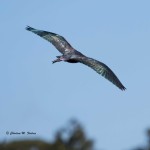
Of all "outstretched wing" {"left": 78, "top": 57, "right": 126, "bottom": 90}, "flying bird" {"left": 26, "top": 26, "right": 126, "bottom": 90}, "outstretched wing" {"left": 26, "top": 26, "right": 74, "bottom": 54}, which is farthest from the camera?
"outstretched wing" {"left": 26, "top": 26, "right": 74, "bottom": 54}

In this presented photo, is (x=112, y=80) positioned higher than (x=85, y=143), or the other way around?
(x=85, y=143)

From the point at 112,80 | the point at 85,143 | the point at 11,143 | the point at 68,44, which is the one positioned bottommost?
the point at 112,80

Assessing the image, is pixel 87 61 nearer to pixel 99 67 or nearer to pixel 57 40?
pixel 99 67

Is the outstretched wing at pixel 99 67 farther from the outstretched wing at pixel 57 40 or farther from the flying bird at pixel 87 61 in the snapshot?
the outstretched wing at pixel 57 40

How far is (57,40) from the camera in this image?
111 feet

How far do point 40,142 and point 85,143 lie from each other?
1637 cm

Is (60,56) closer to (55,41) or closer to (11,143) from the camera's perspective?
(55,41)

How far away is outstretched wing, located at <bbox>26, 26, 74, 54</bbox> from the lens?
1288 inches

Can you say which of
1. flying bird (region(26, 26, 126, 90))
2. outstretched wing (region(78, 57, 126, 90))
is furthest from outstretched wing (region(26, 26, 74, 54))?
outstretched wing (region(78, 57, 126, 90))

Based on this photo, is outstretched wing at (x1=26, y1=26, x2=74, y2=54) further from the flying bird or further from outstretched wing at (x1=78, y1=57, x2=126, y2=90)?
outstretched wing at (x1=78, y1=57, x2=126, y2=90)

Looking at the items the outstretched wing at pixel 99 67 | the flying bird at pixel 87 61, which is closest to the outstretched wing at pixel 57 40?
the flying bird at pixel 87 61

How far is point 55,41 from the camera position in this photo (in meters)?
33.8

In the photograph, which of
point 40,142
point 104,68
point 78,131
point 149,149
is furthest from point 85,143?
point 104,68

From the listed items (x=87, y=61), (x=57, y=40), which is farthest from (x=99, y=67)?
(x=57, y=40)
